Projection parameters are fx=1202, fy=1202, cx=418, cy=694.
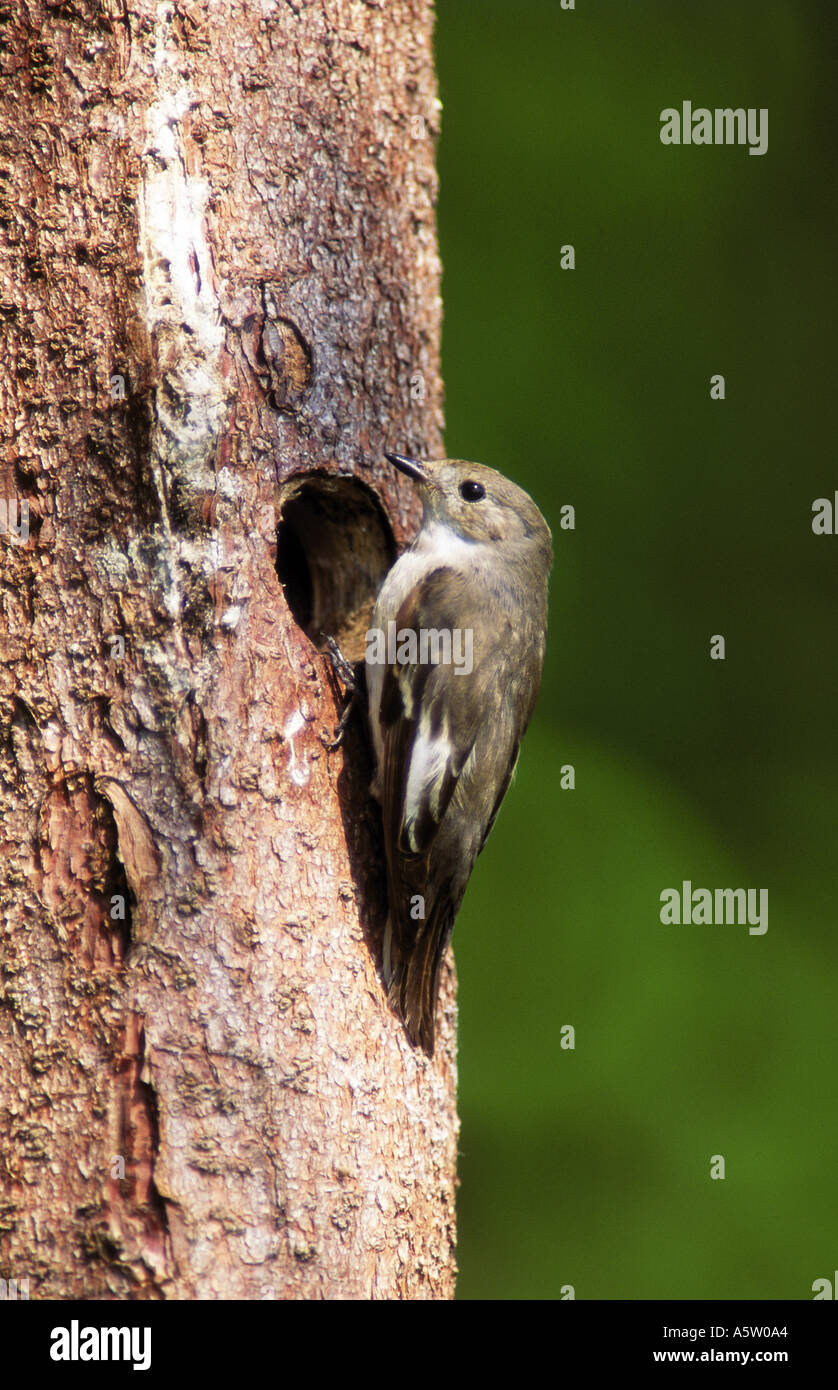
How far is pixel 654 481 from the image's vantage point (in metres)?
5.17

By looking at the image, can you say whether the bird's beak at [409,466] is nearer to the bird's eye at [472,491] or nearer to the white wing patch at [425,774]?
the bird's eye at [472,491]

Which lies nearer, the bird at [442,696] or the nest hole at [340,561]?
the bird at [442,696]

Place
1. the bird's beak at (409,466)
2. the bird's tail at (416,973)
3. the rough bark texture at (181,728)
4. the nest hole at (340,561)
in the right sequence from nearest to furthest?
the rough bark texture at (181,728) < the bird's tail at (416,973) < the bird's beak at (409,466) < the nest hole at (340,561)

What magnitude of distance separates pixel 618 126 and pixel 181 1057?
14.4ft

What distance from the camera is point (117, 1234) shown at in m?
2.33

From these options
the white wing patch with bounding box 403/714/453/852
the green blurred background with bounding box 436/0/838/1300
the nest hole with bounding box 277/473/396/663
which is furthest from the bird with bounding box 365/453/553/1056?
the green blurred background with bounding box 436/0/838/1300

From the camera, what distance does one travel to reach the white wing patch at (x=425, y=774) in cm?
288

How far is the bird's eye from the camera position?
131 inches

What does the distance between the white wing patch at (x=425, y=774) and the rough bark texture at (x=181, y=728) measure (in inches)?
4.7

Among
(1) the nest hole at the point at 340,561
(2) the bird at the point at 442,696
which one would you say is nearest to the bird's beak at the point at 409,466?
(2) the bird at the point at 442,696

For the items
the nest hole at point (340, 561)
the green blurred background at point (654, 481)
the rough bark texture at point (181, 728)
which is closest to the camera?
the rough bark texture at point (181, 728)

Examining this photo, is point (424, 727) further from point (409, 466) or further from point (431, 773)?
point (409, 466)

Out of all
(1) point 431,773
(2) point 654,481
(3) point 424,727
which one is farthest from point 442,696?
(2) point 654,481
